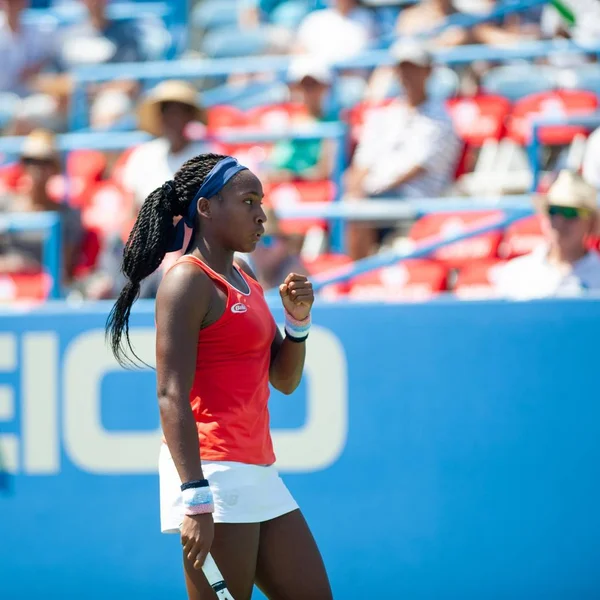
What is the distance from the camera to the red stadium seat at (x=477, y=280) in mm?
5625

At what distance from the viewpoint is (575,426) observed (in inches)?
177

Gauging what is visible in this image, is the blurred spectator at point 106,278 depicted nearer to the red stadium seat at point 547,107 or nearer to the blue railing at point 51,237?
the blue railing at point 51,237

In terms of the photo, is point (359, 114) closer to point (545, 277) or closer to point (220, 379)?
point (545, 277)

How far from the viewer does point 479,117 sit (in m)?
7.40

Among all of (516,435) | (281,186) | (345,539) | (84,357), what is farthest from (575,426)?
(281,186)

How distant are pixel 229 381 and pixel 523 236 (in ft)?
10.4

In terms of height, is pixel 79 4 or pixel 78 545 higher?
pixel 79 4

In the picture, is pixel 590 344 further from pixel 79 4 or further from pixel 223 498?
pixel 79 4

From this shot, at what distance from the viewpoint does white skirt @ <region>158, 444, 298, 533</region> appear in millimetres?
3064

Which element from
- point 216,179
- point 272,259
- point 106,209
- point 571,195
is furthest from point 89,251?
point 216,179

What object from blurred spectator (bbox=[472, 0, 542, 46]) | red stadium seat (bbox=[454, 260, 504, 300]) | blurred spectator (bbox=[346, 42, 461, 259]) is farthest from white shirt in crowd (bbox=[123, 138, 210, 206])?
blurred spectator (bbox=[472, 0, 542, 46])

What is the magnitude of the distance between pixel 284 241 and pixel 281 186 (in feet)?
4.97

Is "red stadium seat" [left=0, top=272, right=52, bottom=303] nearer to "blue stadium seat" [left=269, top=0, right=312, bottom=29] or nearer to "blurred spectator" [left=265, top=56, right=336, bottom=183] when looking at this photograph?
"blurred spectator" [left=265, top=56, right=336, bottom=183]

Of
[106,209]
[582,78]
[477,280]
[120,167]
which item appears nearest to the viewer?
[477,280]
